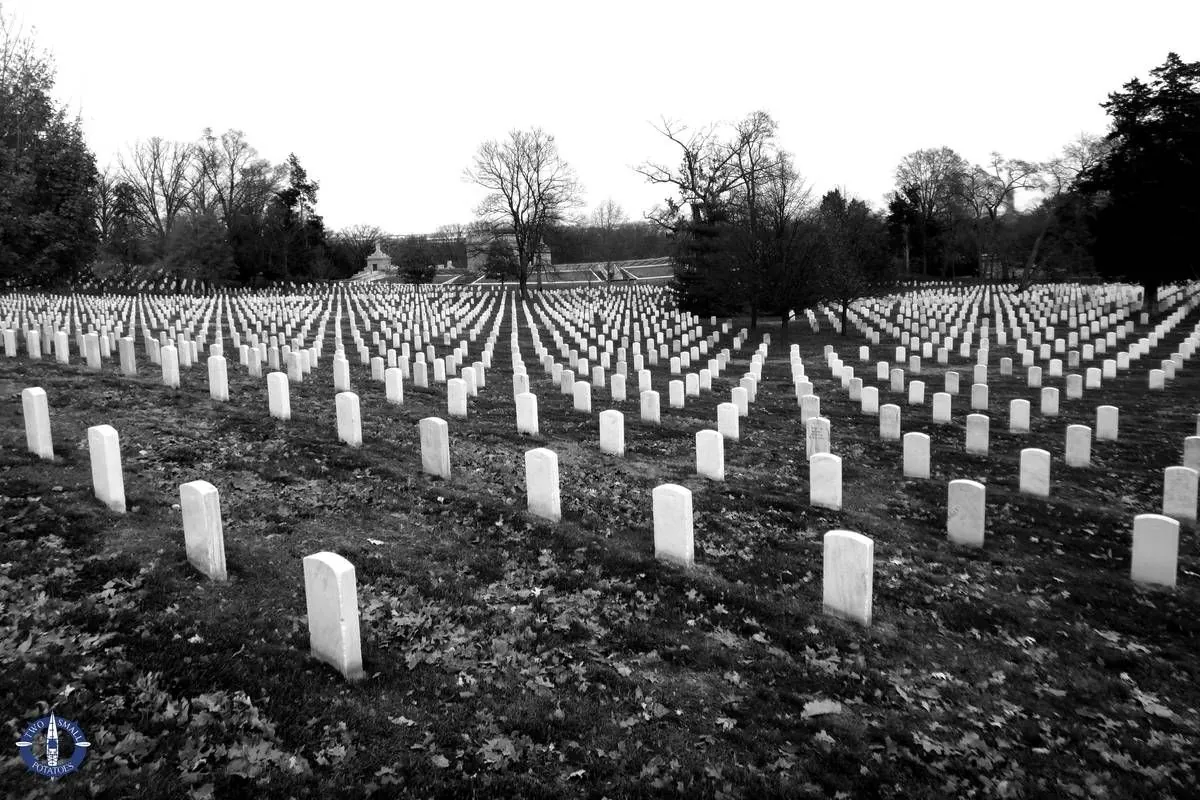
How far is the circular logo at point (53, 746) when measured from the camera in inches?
132

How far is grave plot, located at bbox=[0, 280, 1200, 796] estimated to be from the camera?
393 centimetres

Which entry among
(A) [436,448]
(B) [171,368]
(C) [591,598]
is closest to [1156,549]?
(C) [591,598]

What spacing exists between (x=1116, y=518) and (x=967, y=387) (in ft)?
32.5

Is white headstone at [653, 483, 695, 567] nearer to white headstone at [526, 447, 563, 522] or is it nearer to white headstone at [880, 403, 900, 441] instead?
white headstone at [526, 447, 563, 522]

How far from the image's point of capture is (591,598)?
5.83 meters

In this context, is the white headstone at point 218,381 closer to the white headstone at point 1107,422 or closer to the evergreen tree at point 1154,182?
the white headstone at point 1107,422

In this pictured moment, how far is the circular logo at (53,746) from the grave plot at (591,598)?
0.18m

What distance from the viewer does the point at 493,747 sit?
3.91 metres

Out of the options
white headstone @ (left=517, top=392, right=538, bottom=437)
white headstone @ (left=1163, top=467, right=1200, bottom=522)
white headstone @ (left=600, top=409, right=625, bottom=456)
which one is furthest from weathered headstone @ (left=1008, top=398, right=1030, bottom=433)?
white headstone @ (left=517, top=392, right=538, bottom=437)

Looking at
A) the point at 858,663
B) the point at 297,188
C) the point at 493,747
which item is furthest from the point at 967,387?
the point at 297,188

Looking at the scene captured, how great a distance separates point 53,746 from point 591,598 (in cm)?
339

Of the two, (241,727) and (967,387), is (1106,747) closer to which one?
(241,727)

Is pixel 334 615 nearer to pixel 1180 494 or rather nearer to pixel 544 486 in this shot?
pixel 544 486

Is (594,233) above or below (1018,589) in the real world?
above
